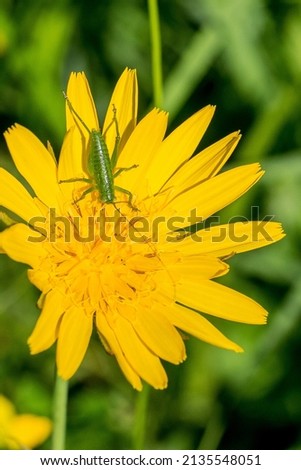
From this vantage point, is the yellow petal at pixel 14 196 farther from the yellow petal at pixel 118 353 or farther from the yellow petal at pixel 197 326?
the yellow petal at pixel 197 326

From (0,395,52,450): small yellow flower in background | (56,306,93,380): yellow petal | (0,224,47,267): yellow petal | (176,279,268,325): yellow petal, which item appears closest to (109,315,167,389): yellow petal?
(56,306,93,380): yellow petal

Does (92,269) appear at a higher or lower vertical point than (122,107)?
lower

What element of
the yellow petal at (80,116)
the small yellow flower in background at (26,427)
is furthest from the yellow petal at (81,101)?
the small yellow flower in background at (26,427)

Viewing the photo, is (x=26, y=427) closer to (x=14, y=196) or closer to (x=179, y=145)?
(x=14, y=196)

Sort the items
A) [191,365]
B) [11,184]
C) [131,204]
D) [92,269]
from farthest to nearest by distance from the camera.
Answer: [191,365] → [131,204] → [92,269] → [11,184]

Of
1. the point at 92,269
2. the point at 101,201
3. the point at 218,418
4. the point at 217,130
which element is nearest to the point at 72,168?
the point at 101,201
